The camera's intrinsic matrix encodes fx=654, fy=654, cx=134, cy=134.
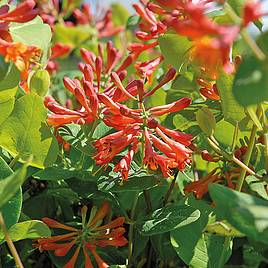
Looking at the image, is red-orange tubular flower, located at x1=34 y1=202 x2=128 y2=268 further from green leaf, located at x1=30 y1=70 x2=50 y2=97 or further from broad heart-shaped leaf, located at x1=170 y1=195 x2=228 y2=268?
green leaf, located at x1=30 y1=70 x2=50 y2=97

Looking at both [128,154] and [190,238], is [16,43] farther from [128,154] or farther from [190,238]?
[190,238]

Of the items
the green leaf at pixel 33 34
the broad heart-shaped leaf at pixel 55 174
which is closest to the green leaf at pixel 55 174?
the broad heart-shaped leaf at pixel 55 174

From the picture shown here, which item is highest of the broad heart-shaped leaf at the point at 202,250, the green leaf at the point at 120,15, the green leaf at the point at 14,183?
the green leaf at the point at 14,183

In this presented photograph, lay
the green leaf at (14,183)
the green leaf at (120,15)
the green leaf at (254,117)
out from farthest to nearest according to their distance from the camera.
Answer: the green leaf at (120,15), the green leaf at (254,117), the green leaf at (14,183)

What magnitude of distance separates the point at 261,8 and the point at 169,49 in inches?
14.8

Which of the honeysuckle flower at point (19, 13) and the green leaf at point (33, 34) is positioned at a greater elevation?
the honeysuckle flower at point (19, 13)

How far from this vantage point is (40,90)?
1.02m

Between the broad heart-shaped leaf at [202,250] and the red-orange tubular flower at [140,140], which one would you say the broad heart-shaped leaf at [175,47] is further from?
the broad heart-shaped leaf at [202,250]

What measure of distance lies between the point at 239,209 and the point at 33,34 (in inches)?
22.4

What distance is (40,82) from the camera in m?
1.02

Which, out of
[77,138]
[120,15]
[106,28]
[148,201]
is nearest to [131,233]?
[148,201]

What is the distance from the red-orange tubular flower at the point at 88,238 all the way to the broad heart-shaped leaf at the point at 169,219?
0.04m

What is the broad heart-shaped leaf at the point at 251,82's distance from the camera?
554 millimetres

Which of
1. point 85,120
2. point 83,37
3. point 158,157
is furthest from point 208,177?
point 83,37
